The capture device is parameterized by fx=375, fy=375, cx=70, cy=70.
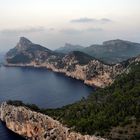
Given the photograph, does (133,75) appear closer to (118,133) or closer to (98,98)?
(98,98)

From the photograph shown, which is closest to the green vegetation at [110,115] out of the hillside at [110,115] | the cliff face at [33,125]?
the hillside at [110,115]

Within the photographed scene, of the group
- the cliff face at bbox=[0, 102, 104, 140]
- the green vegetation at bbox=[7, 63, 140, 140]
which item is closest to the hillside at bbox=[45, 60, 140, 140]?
the green vegetation at bbox=[7, 63, 140, 140]

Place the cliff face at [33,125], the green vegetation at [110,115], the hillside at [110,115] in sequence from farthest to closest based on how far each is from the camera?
the cliff face at [33,125]
the green vegetation at [110,115]
the hillside at [110,115]

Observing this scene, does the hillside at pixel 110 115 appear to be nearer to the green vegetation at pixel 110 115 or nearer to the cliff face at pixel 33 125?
the green vegetation at pixel 110 115

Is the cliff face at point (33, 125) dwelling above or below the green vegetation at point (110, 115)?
below

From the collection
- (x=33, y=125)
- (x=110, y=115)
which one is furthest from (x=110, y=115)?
(x=33, y=125)
